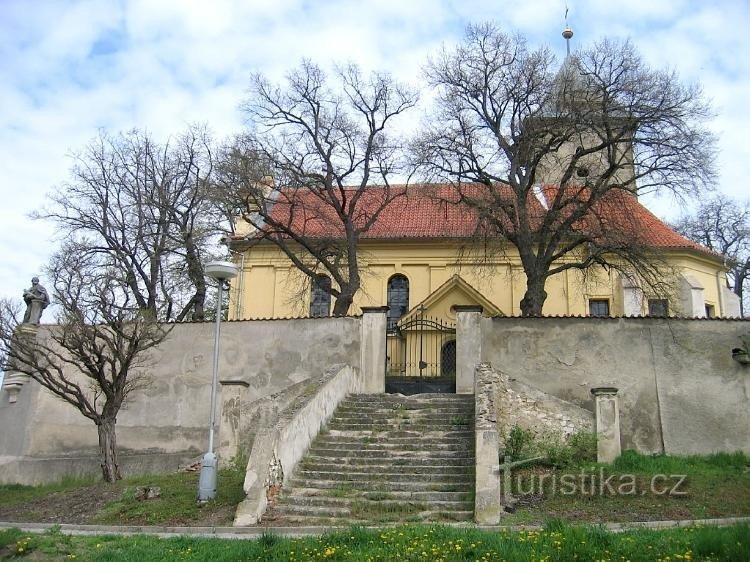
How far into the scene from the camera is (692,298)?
90.6 ft

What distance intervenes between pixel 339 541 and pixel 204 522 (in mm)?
3499

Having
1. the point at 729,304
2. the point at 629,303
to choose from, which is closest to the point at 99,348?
the point at 629,303

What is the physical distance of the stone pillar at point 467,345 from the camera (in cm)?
1756

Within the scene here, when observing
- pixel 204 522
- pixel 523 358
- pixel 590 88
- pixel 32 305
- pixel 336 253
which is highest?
pixel 590 88

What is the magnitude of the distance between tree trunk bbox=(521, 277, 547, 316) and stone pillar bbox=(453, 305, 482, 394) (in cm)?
358

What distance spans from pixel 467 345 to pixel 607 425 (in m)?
4.15

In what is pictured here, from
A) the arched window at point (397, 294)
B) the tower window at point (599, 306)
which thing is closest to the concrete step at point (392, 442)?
the arched window at point (397, 294)

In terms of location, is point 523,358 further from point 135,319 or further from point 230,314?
point 230,314

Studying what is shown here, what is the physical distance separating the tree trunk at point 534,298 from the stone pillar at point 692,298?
337 inches

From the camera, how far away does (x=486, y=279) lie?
96.8ft

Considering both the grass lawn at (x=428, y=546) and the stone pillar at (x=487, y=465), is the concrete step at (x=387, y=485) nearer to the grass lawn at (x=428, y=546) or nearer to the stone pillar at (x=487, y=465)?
the stone pillar at (x=487, y=465)

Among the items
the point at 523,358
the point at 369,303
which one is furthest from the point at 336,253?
the point at 523,358

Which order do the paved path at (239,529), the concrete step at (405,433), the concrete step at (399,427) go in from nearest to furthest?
the paved path at (239,529)
the concrete step at (405,433)
the concrete step at (399,427)

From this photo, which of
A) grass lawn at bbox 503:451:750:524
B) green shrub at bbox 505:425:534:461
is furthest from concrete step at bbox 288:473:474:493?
green shrub at bbox 505:425:534:461
